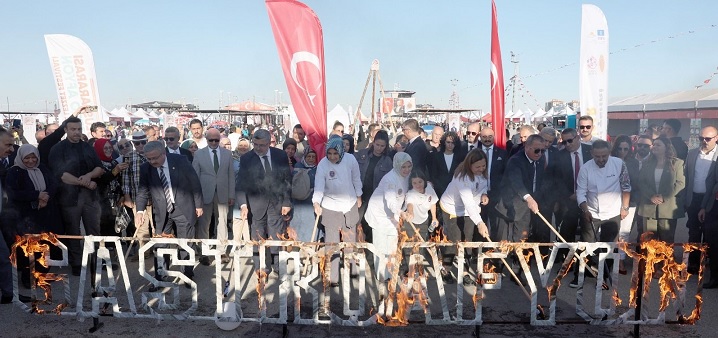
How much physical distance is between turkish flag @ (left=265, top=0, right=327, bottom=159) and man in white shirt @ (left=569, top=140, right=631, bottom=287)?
320cm

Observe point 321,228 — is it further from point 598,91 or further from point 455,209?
point 598,91

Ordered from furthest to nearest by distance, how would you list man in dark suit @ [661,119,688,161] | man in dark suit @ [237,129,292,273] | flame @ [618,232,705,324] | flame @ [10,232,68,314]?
1. man in dark suit @ [661,119,688,161]
2. man in dark suit @ [237,129,292,273]
3. flame @ [10,232,68,314]
4. flame @ [618,232,705,324]

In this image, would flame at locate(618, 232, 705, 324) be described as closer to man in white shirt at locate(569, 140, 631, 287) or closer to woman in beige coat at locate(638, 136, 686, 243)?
man in white shirt at locate(569, 140, 631, 287)

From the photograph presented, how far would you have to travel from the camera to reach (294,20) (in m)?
5.74

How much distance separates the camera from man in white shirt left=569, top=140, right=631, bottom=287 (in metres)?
5.21

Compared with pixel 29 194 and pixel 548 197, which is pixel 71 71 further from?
pixel 548 197

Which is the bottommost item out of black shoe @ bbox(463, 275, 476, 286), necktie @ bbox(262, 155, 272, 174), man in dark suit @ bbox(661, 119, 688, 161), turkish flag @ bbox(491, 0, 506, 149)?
black shoe @ bbox(463, 275, 476, 286)

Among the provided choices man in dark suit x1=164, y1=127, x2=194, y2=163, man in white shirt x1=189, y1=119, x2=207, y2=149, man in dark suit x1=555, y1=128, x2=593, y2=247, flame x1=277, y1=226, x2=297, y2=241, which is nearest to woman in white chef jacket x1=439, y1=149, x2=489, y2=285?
man in dark suit x1=555, y1=128, x2=593, y2=247

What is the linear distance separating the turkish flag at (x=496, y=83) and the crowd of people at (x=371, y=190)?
0.14 m

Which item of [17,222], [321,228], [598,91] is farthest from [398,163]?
[598,91]

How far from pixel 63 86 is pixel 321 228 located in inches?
285

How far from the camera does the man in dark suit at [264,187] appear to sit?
5555 millimetres

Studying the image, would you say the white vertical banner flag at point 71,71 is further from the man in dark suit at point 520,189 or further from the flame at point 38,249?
the man in dark suit at point 520,189

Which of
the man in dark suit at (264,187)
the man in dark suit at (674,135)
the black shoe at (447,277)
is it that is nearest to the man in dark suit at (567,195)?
the black shoe at (447,277)
